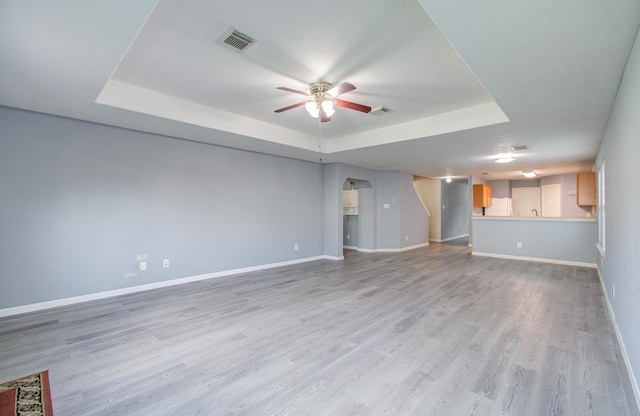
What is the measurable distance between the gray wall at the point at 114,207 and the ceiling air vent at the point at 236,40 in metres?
2.72

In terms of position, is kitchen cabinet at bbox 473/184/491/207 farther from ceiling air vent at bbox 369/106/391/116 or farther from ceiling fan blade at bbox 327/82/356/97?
ceiling fan blade at bbox 327/82/356/97

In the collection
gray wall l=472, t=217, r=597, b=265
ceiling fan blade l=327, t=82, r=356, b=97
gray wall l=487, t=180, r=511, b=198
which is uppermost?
ceiling fan blade l=327, t=82, r=356, b=97

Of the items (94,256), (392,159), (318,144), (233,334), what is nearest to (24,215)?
(94,256)

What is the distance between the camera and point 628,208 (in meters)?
2.20

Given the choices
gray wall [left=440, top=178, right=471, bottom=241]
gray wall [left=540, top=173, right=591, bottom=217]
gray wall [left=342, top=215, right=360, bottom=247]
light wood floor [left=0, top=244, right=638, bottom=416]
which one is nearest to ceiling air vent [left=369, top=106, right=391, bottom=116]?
light wood floor [left=0, top=244, right=638, bottom=416]

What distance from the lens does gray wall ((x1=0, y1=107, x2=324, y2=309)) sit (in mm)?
3490

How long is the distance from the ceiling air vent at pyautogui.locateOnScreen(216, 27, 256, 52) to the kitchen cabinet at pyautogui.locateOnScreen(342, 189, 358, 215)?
248 inches

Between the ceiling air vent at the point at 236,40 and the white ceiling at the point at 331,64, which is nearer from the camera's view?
the white ceiling at the point at 331,64

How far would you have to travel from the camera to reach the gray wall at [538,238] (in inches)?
244

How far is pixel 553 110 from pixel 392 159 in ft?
11.1

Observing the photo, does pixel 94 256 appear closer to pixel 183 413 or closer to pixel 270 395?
pixel 183 413

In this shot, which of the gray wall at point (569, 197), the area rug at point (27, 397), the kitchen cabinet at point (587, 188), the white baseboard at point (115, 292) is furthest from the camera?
the gray wall at point (569, 197)

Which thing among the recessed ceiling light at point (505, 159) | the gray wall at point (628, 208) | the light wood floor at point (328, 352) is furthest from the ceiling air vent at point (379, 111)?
the recessed ceiling light at point (505, 159)

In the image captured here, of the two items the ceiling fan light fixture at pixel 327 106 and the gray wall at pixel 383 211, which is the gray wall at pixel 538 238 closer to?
the gray wall at pixel 383 211
